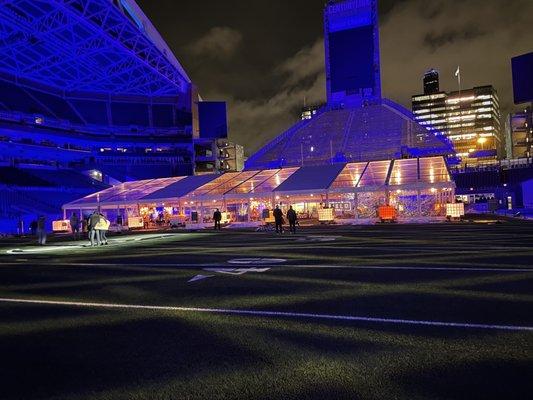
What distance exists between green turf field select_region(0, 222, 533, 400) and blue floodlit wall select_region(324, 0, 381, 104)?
73.6m

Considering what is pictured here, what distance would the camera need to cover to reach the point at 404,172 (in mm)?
31719

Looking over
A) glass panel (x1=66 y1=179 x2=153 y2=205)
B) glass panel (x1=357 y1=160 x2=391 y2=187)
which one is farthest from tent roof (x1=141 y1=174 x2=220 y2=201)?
glass panel (x1=357 y1=160 x2=391 y2=187)

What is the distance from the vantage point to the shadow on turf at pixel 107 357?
12.4 ft

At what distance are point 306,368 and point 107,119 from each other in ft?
278

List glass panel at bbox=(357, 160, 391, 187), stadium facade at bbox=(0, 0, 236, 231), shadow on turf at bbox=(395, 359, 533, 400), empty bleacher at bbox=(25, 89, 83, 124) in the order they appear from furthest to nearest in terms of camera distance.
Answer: empty bleacher at bbox=(25, 89, 83, 124) < stadium facade at bbox=(0, 0, 236, 231) < glass panel at bbox=(357, 160, 391, 187) < shadow on turf at bbox=(395, 359, 533, 400)

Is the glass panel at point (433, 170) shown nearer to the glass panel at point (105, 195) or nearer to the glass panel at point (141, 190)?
the glass panel at point (141, 190)

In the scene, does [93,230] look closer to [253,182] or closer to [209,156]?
[253,182]

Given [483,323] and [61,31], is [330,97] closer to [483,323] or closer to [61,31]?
[61,31]

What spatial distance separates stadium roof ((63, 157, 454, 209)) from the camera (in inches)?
1190

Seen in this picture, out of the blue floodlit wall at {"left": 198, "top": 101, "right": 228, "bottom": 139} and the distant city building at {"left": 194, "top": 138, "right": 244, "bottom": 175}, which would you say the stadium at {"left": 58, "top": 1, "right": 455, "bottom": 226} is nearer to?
the blue floodlit wall at {"left": 198, "top": 101, "right": 228, "bottom": 139}

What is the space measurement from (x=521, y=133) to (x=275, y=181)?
98.1 meters

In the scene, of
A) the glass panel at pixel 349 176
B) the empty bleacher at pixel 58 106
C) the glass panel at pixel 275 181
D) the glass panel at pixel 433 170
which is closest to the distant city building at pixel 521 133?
the glass panel at pixel 433 170

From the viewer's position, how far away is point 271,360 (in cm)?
418

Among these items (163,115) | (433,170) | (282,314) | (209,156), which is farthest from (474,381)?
(163,115)
